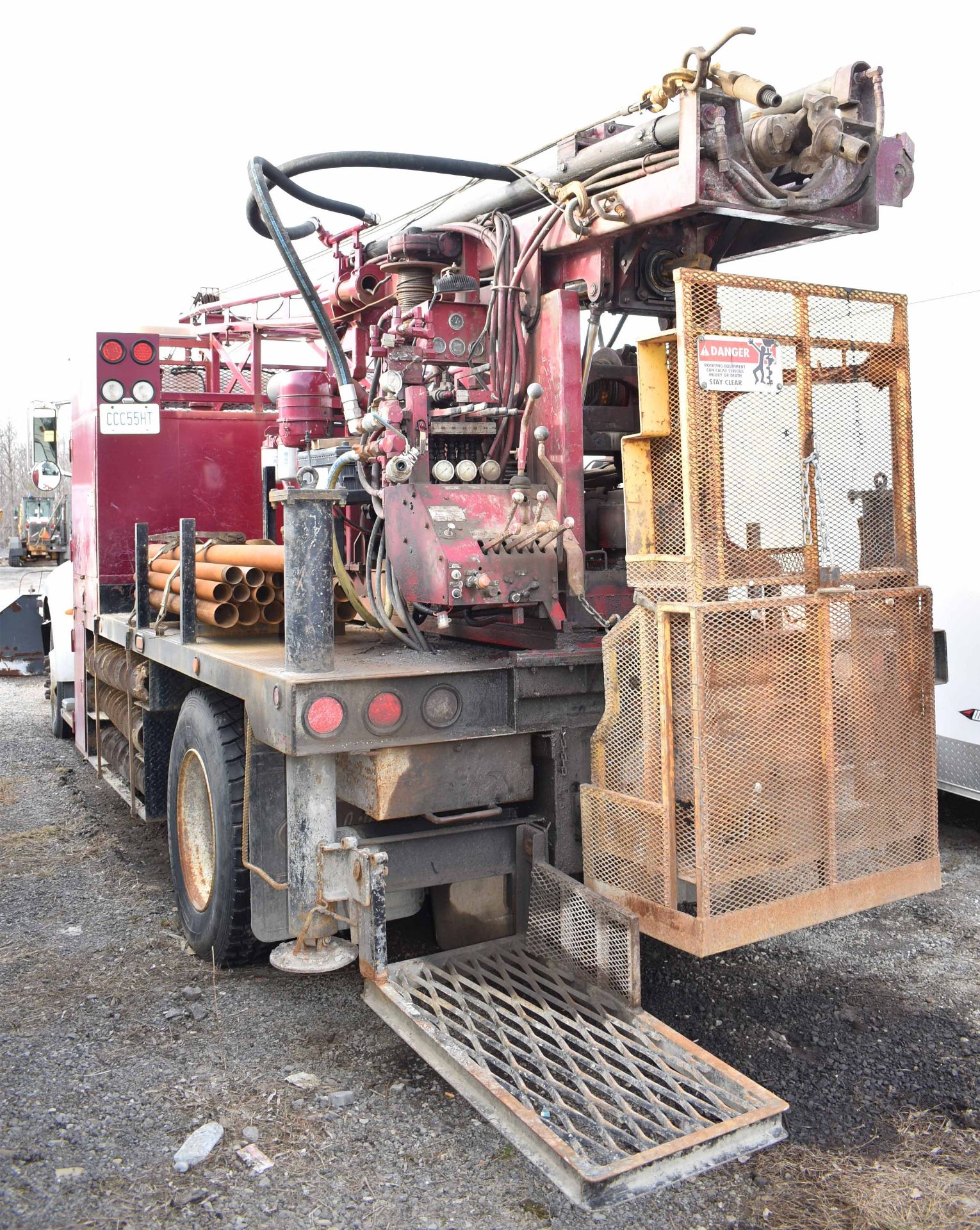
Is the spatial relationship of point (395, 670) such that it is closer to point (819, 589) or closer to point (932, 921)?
point (819, 589)

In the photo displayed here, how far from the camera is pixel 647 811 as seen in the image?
3.57 m

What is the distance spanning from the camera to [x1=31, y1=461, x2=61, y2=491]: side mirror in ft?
36.6

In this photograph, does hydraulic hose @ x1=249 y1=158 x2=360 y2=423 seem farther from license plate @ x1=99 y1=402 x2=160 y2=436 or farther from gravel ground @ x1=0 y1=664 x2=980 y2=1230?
gravel ground @ x1=0 y1=664 x2=980 y2=1230

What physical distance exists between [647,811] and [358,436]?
2042 millimetres

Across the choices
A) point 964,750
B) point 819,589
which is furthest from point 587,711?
point 964,750

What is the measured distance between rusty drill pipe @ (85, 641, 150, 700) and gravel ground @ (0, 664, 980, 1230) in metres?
1.02

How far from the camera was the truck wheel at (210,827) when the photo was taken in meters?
4.34

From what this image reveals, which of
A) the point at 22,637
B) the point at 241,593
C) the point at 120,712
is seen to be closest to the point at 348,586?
the point at 241,593

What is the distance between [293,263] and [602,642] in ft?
6.77

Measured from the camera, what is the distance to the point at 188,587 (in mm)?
4938

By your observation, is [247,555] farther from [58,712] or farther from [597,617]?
[58,712]

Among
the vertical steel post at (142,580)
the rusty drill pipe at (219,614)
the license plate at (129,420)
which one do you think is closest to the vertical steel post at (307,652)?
the rusty drill pipe at (219,614)

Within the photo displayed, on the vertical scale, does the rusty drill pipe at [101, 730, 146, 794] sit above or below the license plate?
below

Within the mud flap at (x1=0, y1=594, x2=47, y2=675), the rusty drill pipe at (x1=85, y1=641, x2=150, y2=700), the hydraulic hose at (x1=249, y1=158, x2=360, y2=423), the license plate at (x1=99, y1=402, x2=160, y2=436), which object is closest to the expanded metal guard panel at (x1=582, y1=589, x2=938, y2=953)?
the hydraulic hose at (x1=249, y1=158, x2=360, y2=423)
